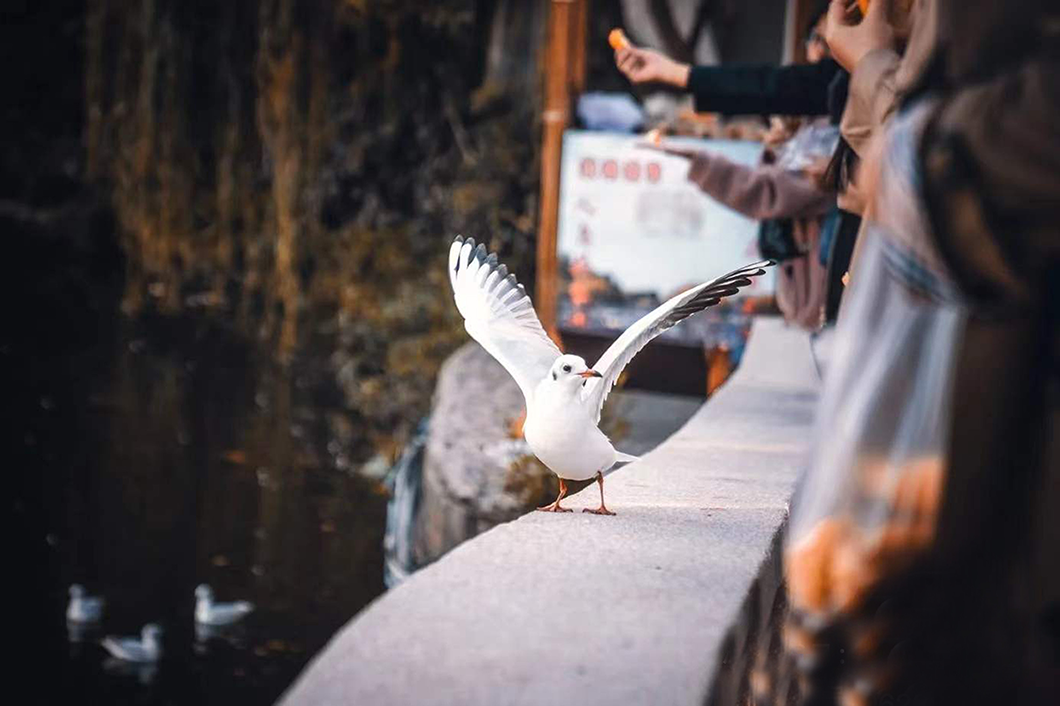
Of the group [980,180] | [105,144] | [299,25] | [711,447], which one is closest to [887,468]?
[980,180]

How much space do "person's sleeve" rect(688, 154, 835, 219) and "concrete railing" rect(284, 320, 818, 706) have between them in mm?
2033

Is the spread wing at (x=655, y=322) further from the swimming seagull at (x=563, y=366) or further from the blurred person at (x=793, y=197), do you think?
the blurred person at (x=793, y=197)

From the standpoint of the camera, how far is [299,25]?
32.3ft

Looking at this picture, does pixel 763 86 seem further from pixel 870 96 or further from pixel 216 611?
pixel 216 611

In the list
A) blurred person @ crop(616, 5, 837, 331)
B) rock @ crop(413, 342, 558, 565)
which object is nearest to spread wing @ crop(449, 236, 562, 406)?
blurred person @ crop(616, 5, 837, 331)

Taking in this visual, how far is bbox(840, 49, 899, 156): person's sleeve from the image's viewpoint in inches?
94.7

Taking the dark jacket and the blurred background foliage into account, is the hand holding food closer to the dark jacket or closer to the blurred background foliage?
the dark jacket

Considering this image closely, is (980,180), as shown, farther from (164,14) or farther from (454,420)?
(164,14)

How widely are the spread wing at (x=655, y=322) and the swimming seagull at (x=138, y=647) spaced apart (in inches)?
204

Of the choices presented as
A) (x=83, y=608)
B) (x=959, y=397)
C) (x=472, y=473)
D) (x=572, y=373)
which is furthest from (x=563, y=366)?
(x=83, y=608)

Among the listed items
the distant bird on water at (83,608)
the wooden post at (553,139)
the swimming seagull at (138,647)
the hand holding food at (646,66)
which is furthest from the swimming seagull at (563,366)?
the distant bird on water at (83,608)

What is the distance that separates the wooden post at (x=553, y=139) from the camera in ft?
23.2

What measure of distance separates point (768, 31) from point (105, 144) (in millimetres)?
4779

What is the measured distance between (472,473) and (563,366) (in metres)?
3.71
